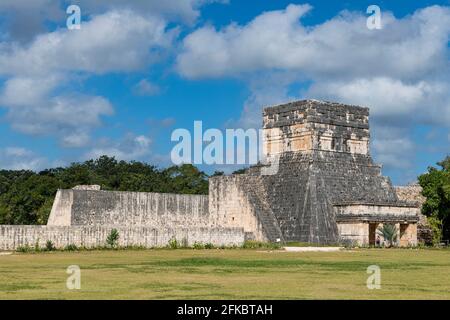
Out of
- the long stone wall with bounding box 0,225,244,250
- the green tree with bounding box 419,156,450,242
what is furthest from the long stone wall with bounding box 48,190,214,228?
the green tree with bounding box 419,156,450,242

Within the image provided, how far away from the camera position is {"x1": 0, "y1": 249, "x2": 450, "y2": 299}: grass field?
12.0 m

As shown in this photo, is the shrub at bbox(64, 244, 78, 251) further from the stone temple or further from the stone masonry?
the stone masonry

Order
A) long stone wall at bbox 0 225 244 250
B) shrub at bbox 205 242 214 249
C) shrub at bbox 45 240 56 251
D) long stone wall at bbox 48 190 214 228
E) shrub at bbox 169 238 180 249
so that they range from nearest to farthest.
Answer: long stone wall at bbox 0 225 244 250, shrub at bbox 45 240 56 251, shrub at bbox 169 238 180 249, shrub at bbox 205 242 214 249, long stone wall at bbox 48 190 214 228

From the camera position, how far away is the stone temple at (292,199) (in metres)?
35.8

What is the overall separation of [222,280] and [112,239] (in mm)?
16501

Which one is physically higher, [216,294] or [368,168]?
[368,168]

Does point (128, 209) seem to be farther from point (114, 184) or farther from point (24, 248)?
point (114, 184)

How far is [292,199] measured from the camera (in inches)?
1480

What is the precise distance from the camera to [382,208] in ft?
119

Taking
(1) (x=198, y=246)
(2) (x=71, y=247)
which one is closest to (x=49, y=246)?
(2) (x=71, y=247)

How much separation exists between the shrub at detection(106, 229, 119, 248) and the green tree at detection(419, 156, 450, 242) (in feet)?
50.5
